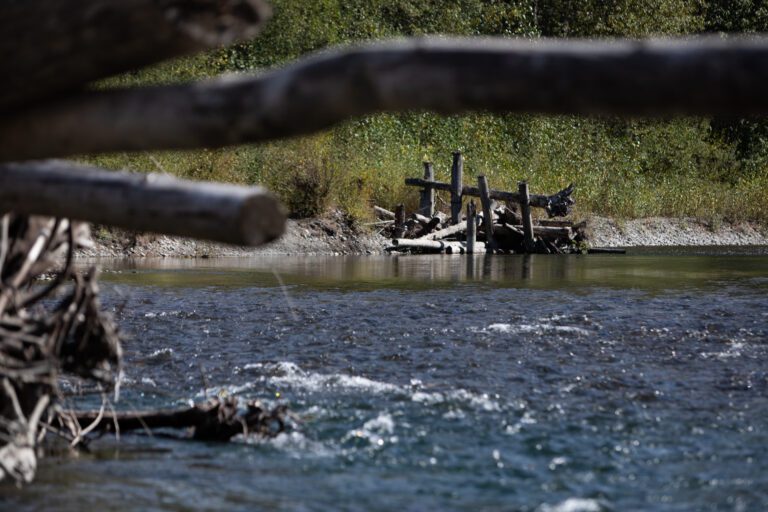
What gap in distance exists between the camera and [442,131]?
37125 millimetres

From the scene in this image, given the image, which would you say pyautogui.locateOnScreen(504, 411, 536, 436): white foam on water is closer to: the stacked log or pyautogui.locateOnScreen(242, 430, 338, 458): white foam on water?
pyautogui.locateOnScreen(242, 430, 338, 458): white foam on water

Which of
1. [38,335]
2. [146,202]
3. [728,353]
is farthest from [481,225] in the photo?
[146,202]

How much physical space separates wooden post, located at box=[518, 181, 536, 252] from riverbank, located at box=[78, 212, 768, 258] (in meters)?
3.31

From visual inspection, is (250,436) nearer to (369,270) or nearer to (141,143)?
(141,143)

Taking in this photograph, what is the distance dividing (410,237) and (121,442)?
22489 mm

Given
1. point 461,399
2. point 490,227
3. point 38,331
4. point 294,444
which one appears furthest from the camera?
point 490,227

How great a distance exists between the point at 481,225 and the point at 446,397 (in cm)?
2155

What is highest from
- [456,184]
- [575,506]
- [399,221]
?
[456,184]

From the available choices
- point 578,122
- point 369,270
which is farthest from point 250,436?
point 578,122

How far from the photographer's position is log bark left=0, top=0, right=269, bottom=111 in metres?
3.67

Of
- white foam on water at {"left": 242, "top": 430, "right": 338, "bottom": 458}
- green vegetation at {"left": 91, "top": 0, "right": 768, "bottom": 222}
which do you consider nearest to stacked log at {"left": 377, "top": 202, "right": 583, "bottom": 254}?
green vegetation at {"left": 91, "top": 0, "right": 768, "bottom": 222}

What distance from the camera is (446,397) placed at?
852 cm

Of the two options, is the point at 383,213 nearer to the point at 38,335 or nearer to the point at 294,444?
the point at 294,444

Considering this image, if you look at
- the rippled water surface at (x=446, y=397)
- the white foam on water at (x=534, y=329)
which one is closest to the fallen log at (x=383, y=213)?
the rippled water surface at (x=446, y=397)
